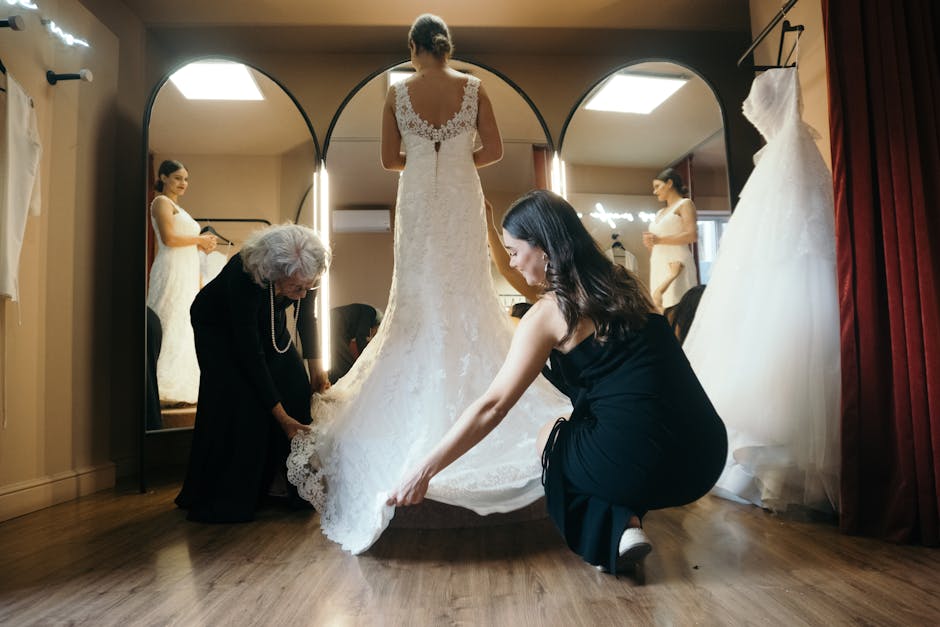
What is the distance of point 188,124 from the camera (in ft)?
9.73

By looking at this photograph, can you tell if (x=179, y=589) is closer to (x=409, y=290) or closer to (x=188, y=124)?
(x=409, y=290)

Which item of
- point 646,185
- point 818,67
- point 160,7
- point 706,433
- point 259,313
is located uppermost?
point 160,7

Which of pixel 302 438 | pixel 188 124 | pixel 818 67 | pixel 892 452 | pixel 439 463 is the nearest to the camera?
pixel 439 463

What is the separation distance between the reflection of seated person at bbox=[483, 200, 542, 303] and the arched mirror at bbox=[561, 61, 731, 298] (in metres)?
0.63

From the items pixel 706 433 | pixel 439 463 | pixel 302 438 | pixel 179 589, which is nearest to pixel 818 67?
pixel 706 433

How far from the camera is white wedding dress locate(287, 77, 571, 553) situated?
1771 mm

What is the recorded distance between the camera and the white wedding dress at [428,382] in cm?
177

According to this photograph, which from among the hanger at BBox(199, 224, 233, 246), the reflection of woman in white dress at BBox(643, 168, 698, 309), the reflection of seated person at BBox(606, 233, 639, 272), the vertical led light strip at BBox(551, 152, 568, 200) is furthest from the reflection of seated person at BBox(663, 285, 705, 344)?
the hanger at BBox(199, 224, 233, 246)

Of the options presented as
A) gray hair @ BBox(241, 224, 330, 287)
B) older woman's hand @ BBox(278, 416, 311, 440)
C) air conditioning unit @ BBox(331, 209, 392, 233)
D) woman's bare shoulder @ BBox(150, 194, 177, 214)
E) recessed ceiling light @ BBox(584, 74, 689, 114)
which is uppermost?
recessed ceiling light @ BBox(584, 74, 689, 114)

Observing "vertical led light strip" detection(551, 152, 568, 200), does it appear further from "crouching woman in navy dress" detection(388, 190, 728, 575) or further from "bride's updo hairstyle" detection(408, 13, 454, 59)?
"crouching woman in navy dress" detection(388, 190, 728, 575)

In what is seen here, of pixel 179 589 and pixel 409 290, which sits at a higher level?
pixel 409 290

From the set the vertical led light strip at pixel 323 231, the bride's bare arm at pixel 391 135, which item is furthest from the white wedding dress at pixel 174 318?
the bride's bare arm at pixel 391 135

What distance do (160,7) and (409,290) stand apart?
2.21 m

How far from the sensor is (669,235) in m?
3.22
